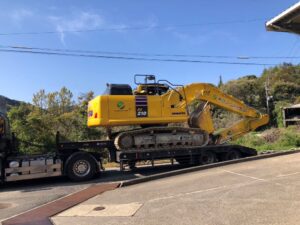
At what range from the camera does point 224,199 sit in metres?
8.48

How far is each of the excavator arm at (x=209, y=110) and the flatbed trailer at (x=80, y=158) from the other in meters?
1.13

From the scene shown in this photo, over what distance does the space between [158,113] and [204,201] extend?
22.8 feet

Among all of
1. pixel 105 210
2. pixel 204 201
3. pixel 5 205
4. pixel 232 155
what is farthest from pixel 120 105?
pixel 204 201

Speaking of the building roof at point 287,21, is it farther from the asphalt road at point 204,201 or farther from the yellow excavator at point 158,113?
the yellow excavator at point 158,113

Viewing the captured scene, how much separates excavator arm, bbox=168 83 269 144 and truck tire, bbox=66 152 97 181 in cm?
397

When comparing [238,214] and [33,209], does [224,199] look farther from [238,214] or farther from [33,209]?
[33,209]

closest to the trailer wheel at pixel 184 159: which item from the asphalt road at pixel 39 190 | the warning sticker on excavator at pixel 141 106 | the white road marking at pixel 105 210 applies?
the asphalt road at pixel 39 190

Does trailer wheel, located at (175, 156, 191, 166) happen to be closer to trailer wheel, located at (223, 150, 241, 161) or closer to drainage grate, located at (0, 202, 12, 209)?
trailer wheel, located at (223, 150, 241, 161)

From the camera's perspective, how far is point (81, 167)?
14039mm

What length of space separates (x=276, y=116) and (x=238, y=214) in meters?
47.0

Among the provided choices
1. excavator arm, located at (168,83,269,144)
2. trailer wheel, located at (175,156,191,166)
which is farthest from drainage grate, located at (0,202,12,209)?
excavator arm, located at (168,83,269,144)

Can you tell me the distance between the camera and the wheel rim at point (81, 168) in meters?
13.9

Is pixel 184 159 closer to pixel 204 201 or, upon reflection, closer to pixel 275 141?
pixel 204 201

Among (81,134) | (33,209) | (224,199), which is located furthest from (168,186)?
(81,134)
